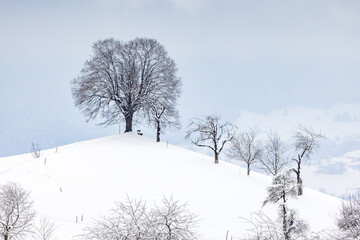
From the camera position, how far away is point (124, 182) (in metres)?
27.6

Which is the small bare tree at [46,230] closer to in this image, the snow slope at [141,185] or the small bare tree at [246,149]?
the snow slope at [141,185]

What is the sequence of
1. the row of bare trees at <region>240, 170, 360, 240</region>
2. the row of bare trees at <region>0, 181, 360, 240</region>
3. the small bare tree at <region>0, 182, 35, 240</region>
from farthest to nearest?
the small bare tree at <region>0, 182, 35, 240</region> → the row of bare trees at <region>240, 170, 360, 240</region> → the row of bare trees at <region>0, 181, 360, 240</region>

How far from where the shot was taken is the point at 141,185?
27203 mm

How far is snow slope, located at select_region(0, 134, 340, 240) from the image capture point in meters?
23.8

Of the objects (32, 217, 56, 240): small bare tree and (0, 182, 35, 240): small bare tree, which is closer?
(0, 182, 35, 240): small bare tree

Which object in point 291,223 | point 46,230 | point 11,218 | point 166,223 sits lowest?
point 46,230

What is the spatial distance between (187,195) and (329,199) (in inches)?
585

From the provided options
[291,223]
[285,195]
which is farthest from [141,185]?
[291,223]

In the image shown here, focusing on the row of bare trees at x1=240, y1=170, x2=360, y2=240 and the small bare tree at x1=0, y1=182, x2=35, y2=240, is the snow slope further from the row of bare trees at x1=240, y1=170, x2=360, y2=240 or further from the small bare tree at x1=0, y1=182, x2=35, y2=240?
the row of bare trees at x1=240, y1=170, x2=360, y2=240

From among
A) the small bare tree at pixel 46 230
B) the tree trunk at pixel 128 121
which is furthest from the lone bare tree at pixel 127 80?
the small bare tree at pixel 46 230

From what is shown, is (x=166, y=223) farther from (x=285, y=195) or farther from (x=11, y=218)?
(x=285, y=195)

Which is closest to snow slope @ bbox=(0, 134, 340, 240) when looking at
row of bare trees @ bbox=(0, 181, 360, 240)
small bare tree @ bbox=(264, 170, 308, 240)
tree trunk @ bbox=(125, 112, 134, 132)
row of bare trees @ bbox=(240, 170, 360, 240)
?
row of bare trees @ bbox=(0, 181, 360, 240)

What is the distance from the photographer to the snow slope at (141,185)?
23.8 metres

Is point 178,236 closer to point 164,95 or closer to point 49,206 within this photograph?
point 49,206
